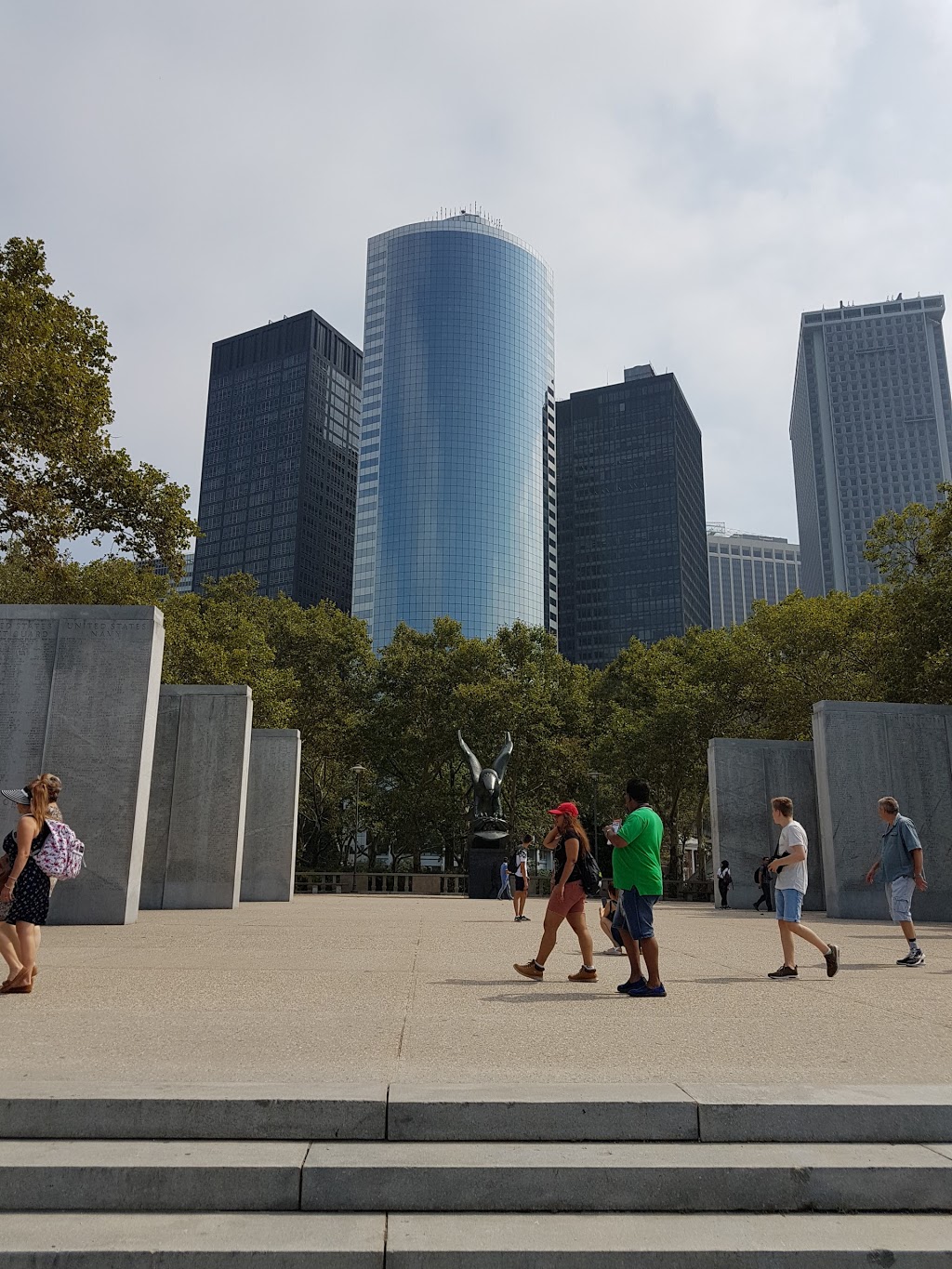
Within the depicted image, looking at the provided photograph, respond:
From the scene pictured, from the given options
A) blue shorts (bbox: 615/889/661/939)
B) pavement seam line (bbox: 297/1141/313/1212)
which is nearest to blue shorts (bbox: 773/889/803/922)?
blue shorts (bbox: 615/889/661/939)

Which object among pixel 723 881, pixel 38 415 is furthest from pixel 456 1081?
pixel 723 881

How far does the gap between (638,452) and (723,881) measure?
136 meters

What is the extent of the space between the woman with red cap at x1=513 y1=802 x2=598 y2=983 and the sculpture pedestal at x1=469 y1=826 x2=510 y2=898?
76.3 feet

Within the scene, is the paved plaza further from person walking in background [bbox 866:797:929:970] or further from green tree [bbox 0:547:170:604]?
green tree [bbox 0:547:170:604]

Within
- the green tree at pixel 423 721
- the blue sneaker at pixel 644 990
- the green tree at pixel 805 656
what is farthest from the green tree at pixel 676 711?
the blue sneaker at pixel 644 990

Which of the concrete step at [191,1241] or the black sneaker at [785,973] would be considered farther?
the black sneaker at [785,973]

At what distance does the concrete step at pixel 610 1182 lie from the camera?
138 inches

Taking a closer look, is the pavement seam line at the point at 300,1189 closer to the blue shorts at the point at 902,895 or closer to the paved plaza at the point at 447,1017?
the paved plaza at the point at 447,1017

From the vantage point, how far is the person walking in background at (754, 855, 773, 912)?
852 inches

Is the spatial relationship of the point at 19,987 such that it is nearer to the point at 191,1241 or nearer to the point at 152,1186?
the point at 152,1186

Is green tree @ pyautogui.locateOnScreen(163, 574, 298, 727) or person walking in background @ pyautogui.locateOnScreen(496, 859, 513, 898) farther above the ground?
green tree @ pyautogui.locateOnScreen(163, 574, 298, 727)

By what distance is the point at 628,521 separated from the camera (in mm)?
150500

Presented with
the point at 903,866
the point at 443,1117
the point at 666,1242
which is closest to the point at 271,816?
the point at 903,866

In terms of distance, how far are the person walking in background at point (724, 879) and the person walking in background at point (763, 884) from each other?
0.67 meters
